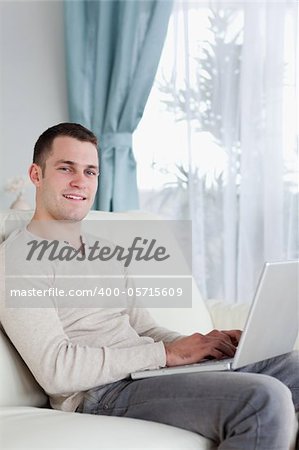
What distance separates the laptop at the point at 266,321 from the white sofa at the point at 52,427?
8.2 inches

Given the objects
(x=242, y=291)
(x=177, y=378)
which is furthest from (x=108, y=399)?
(x=242, y=291)

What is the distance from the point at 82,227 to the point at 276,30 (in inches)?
74.8

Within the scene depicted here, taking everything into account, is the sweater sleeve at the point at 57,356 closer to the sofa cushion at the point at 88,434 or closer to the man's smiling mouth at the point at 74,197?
the sofa cushion at the point at 88,434

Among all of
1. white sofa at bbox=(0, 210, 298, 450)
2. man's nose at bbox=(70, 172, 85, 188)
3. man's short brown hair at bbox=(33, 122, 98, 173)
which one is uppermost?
man's short brown hair at bbox=(33, 122, 98, 173)

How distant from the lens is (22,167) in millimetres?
4504

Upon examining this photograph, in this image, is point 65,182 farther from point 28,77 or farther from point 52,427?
point 28,77

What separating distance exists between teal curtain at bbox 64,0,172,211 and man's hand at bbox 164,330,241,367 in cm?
209

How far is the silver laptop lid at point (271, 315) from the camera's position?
2086 mm

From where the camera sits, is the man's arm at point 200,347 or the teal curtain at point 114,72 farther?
the teal curtain at point 114,72

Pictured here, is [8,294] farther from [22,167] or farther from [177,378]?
[22,167]

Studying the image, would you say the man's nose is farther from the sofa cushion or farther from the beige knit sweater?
the sofa cushion

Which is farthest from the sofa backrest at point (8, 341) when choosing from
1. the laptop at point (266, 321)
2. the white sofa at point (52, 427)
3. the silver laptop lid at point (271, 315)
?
the silver laptop lid at point (271, 315)

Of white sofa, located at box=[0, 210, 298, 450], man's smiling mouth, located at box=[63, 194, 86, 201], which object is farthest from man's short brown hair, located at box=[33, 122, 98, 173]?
white sofa, located at box=[0, 210, 298, 450]

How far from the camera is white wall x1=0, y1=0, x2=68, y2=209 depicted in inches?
177
